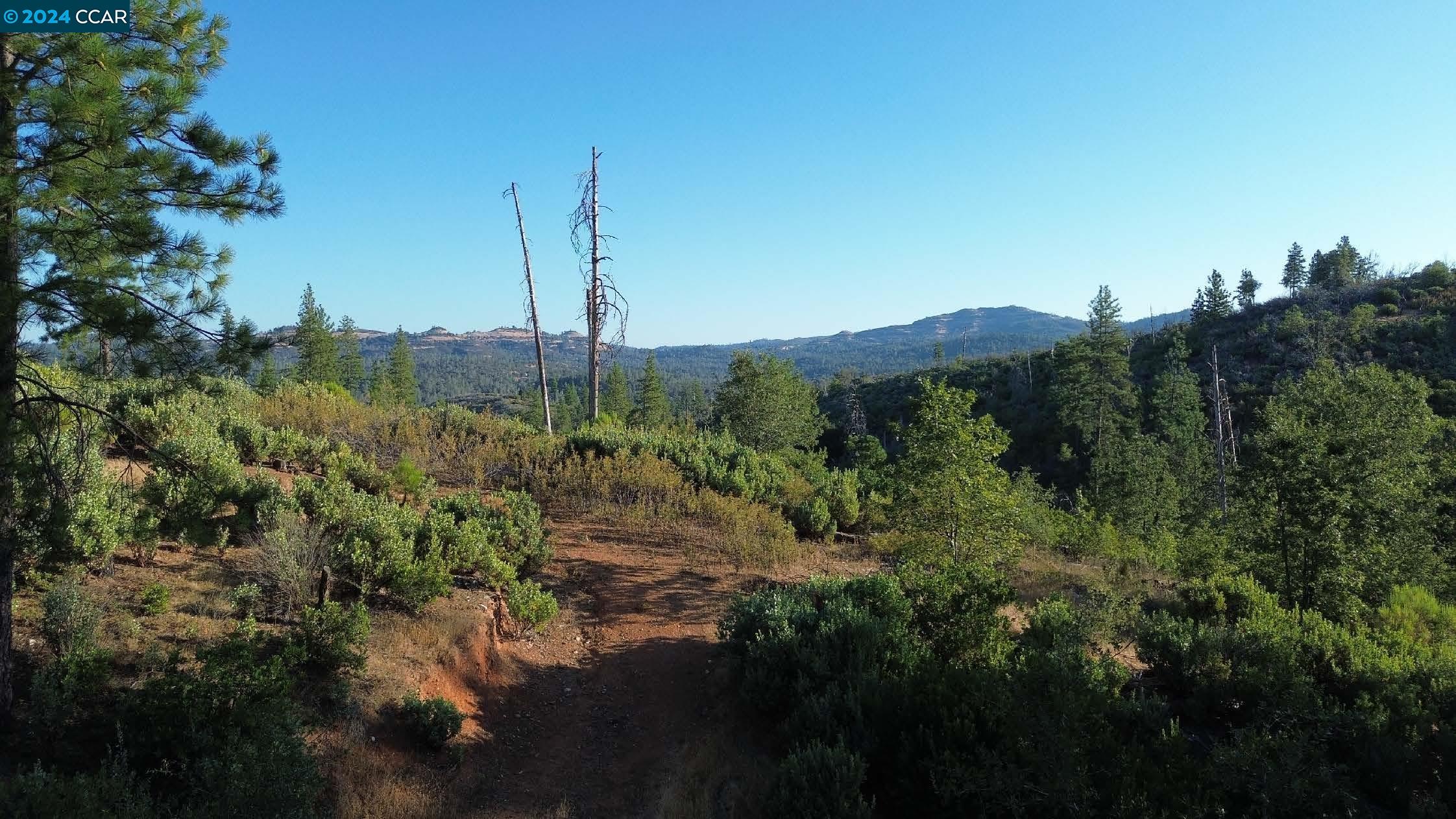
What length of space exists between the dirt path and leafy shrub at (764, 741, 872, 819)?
20.2 inches

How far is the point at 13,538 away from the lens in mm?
4102

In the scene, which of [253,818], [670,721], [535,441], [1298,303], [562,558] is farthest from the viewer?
[1298,303]

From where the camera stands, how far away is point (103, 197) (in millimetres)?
3590

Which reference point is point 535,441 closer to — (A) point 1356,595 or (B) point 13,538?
(B) point 13,538

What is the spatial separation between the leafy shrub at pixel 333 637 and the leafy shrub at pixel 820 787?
3586mm

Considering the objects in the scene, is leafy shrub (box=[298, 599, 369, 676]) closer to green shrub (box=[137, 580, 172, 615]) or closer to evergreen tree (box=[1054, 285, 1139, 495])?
green shrub (box=[137, 580, 172, 615])

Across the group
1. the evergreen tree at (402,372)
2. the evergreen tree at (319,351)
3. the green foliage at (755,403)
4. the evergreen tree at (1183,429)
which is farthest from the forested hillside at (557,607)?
the evergreen tree at (402,372)

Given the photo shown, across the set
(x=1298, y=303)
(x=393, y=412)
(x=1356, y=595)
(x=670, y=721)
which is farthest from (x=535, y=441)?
(x=1298, y=303)

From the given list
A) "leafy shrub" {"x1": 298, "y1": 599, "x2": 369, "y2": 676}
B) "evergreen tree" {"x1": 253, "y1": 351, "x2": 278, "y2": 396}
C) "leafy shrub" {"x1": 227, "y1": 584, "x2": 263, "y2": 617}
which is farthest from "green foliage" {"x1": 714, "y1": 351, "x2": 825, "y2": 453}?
"leafy shrub" {"x1": 298, "y1": 599, "x2": 369, "y2": 676}

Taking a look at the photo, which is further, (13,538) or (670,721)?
(670,721)

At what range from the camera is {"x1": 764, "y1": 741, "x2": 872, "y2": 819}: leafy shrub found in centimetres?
402

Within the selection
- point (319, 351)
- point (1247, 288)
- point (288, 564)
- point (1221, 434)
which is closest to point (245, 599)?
point (288, 564)

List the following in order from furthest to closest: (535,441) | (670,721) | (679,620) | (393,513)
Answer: (535,441) → (679,620) → (393,513) → (670,721)

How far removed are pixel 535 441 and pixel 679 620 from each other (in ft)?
23.2
